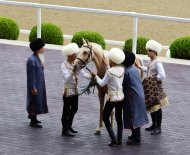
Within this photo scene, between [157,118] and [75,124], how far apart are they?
4.36ft

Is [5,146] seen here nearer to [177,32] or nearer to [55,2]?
[177,32]

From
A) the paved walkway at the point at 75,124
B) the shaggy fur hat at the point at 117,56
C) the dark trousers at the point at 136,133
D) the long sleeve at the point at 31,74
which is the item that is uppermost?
the shaggy fur hat at the point at 117,56

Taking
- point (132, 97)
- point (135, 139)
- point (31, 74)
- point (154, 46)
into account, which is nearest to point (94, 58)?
point (132, 97)

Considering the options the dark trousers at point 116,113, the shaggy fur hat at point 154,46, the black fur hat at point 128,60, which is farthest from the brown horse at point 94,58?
the shaggy fur hat at point 154,46

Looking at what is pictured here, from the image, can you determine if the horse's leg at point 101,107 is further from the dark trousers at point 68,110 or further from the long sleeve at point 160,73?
the long sleeve at point 160,73

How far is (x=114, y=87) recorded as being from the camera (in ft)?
46.3

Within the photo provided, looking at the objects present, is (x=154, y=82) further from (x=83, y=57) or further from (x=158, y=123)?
(x=83, y=57)

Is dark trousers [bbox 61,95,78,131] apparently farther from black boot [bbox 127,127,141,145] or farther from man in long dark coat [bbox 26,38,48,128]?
black boot [bbox 127,127,141,145]

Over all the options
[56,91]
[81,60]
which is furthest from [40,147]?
[56,91]

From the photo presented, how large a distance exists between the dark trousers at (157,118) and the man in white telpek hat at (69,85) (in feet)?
4.01

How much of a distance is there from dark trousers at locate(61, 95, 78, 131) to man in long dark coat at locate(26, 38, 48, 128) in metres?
0.53

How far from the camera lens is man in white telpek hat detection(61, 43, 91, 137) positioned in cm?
1432

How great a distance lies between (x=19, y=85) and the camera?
1741 centimetres

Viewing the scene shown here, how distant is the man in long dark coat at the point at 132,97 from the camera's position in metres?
14.2
